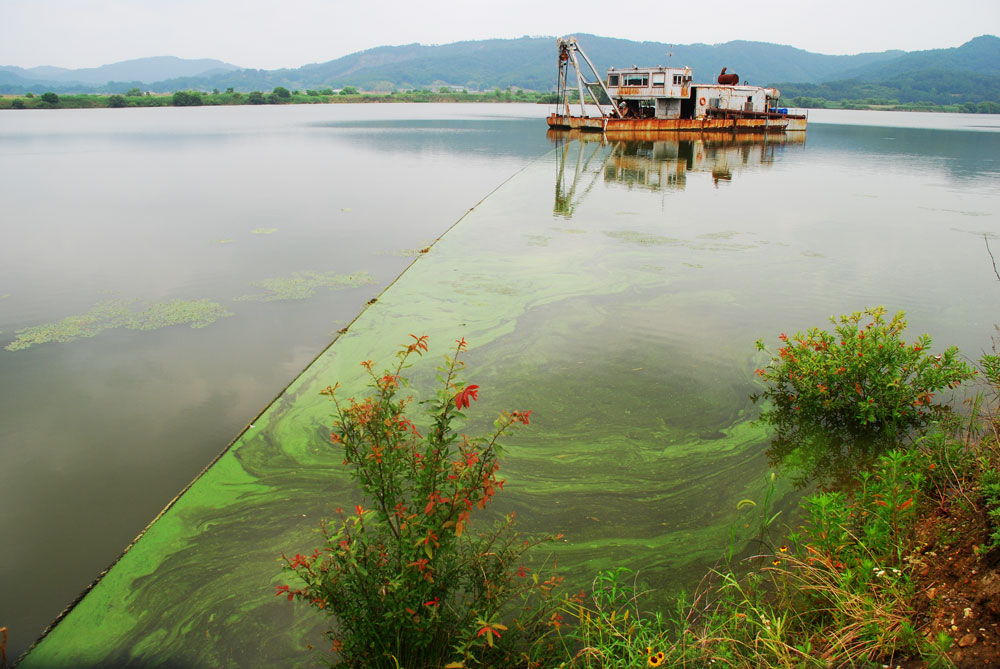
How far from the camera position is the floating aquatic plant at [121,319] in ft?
16.0

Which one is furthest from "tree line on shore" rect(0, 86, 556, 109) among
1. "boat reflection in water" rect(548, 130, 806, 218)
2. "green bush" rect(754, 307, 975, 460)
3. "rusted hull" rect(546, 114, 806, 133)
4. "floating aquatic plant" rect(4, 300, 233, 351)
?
"green bush" rect(754, 307, 975, 460)

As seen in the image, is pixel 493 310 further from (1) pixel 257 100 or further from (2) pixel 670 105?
(1) pixel 257 100

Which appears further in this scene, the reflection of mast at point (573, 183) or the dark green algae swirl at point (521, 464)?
the reflection of mast at point (573, 183)

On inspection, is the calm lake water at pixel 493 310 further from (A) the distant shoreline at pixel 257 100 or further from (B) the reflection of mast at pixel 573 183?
(A) the distant shoreline at pixel 257 100

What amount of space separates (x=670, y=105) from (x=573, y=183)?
55.4 feet

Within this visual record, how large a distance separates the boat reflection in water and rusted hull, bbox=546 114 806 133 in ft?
0.81

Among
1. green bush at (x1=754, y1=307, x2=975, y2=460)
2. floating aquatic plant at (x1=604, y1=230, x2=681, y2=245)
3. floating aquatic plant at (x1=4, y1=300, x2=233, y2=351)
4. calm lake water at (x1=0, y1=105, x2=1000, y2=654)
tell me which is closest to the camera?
calm lake water at (x1=0, y1=105, x2=1000, y2=654)

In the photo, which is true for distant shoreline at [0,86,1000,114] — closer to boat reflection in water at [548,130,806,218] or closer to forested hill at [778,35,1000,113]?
forested hill at [778,35,1000,113]

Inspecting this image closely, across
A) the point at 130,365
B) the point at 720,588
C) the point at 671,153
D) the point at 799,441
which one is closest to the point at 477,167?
the point at 671,153

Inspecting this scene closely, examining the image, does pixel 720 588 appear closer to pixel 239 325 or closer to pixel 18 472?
pixel 18 472

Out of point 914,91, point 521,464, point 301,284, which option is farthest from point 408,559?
point 914,91

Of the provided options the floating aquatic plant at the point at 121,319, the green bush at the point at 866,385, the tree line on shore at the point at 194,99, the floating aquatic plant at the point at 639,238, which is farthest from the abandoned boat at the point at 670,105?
the tree line on shore at the point at 194,99

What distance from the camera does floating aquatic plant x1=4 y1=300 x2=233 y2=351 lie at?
16.0 ft

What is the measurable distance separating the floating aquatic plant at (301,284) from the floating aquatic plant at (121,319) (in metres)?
0.45
